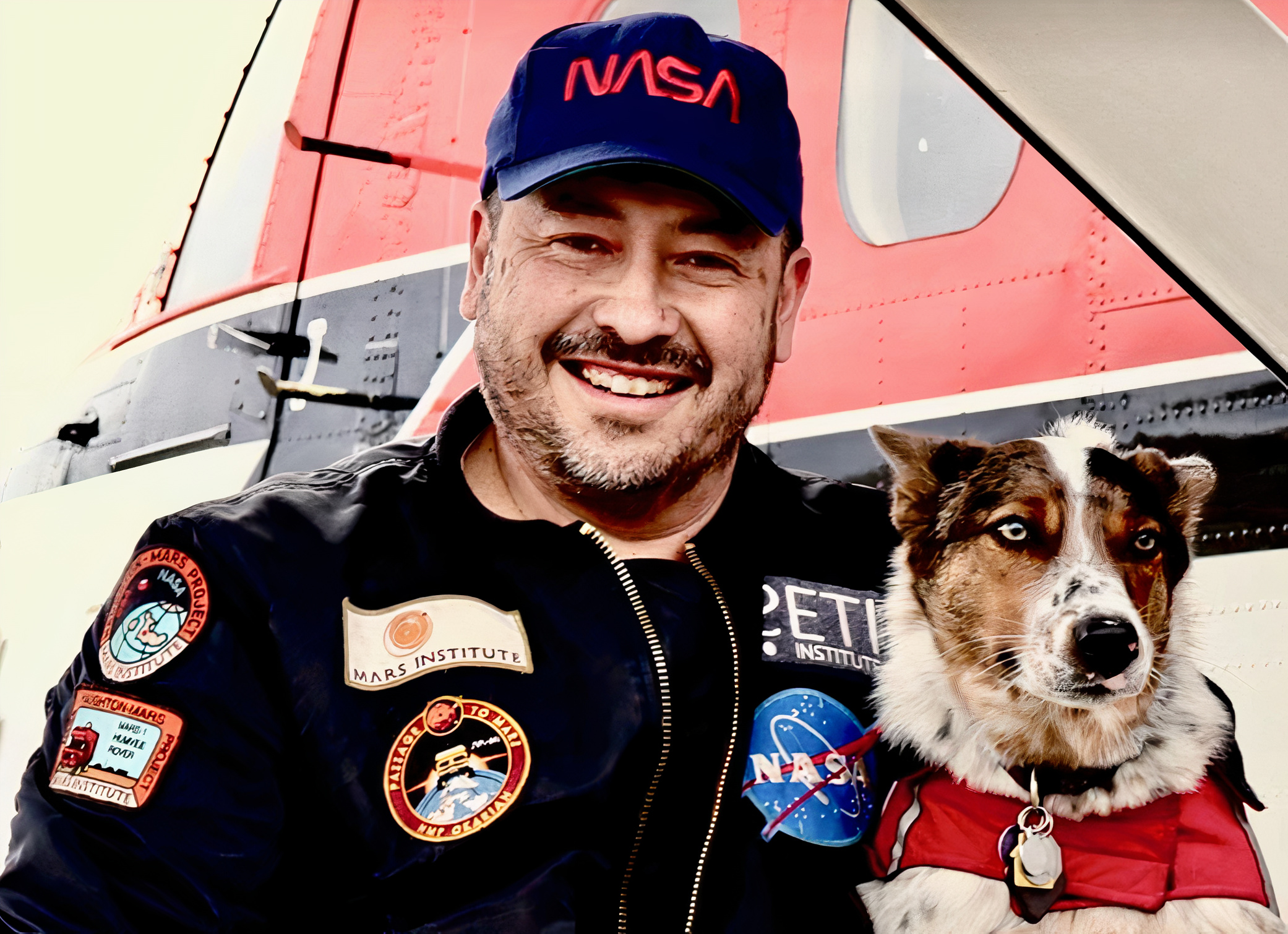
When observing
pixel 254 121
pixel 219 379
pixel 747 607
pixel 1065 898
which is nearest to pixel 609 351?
pixel 747 607

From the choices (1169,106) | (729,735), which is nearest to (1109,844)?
(729,735)

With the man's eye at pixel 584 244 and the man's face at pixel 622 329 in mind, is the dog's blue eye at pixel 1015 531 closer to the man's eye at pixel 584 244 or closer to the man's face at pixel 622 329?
the man's face at pixel 622 329

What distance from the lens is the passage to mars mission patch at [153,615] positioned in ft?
4.40

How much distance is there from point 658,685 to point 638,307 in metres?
0.50

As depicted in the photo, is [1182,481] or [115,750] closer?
[115,750]

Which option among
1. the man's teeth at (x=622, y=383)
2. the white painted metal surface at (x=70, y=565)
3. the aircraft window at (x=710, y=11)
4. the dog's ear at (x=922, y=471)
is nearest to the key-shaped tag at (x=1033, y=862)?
the dog's ear at (x=922, y=471)

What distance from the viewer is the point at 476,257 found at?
1.68m

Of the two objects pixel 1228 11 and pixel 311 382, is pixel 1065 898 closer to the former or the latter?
pixel 1228 11

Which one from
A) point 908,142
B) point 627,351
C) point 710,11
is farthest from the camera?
point 710,11

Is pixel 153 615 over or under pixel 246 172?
under

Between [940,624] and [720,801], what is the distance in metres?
0.40

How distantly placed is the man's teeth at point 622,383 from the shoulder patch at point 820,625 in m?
0.33

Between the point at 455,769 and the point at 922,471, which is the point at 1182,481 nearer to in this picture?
the point at 922,471

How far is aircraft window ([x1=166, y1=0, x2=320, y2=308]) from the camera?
8.23ft
